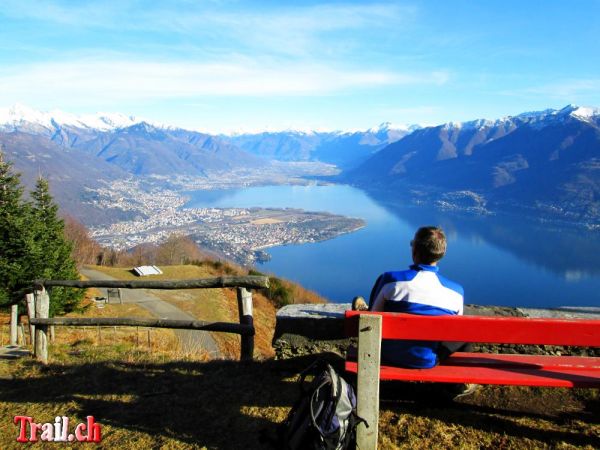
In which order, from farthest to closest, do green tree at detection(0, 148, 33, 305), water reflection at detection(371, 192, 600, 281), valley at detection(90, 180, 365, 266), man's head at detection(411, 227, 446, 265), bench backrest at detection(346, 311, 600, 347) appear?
valley at detection(90, 180, 365, 266), water reflection at detection(371, 192, 600, 281), green tree at detection(0, 148, 33, 305), man's head at detection(411, 227, 446, 265), bench backrest at detection(346, 311, 600, 347)

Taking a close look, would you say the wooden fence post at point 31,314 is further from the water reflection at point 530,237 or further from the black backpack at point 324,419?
the water reflection at point 530,237

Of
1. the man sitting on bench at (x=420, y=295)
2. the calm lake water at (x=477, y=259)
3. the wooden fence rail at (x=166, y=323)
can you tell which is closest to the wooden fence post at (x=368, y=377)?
the man sitting on bench at (x=420, y=295)

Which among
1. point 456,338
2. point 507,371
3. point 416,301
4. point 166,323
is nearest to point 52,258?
point 166,323

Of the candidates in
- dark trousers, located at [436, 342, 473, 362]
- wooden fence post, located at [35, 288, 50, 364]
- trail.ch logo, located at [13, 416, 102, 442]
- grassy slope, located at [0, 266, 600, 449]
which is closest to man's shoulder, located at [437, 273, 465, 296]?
dark trousers, located at [436, 342, 473, 362]

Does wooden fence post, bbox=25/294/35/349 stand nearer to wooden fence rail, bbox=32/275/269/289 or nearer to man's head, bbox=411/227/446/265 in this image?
wooden fence rail, bbox=32/275/269/289

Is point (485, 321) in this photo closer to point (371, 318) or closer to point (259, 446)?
point (371, 318)

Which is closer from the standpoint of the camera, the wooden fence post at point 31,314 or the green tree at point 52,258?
the wooden fence post at point 31,314
